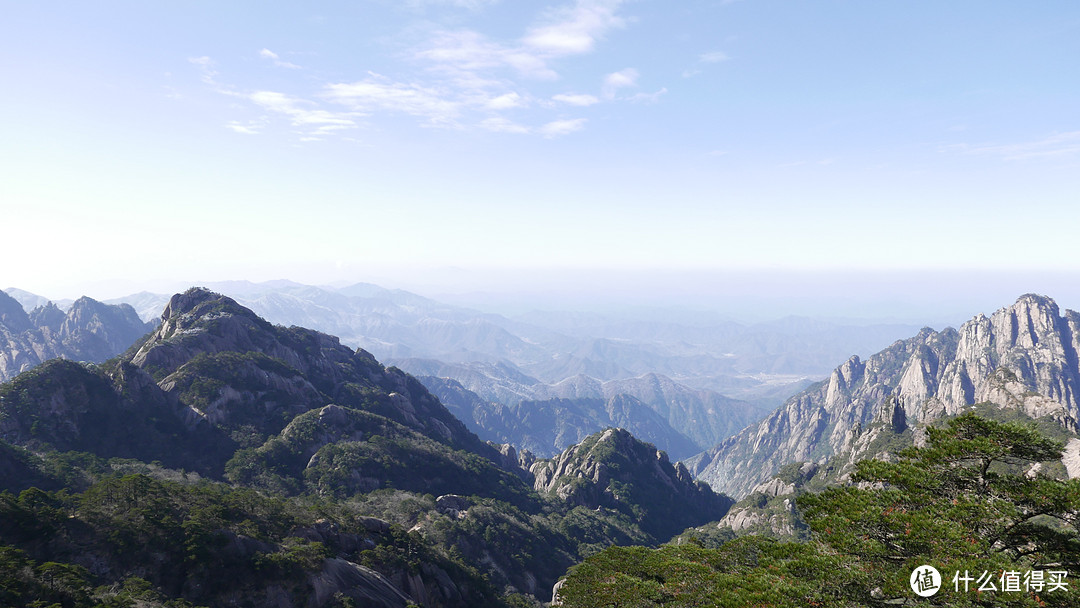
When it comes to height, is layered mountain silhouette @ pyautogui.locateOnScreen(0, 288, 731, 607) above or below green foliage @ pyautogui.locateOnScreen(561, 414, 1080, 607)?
below

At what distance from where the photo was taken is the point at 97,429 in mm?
127125

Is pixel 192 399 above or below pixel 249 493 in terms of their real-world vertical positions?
above

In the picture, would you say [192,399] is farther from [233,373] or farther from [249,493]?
[249,493]

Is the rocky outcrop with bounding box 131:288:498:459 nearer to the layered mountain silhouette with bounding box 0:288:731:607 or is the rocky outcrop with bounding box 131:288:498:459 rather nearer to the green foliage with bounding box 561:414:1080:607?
the layered mountain silhouette with bounding box 0:288:731:607

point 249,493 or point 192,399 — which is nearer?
point 249,493

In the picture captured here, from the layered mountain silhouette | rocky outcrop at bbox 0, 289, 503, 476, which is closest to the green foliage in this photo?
the layered mountain silhouette

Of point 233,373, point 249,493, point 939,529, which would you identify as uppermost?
point 939,529

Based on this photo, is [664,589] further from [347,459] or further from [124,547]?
[347,459]

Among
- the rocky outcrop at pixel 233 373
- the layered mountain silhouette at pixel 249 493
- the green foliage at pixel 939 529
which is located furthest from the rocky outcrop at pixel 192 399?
the green foliage at pixel 939 529

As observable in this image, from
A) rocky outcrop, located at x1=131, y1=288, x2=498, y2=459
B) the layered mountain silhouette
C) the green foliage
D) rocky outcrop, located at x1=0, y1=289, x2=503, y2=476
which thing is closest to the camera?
the green foliage

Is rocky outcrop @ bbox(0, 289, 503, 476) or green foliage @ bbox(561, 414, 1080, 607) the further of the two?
rocky outcrop @ bbox(0, 289, 503, 476)

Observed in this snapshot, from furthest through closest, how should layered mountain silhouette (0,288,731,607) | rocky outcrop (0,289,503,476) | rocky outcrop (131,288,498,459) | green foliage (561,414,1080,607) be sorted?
rocky outcrop (131,288,498,459) < rocky outcrop (0,289,503,476) < layered mountain silhouette (0,288,731,607) < green foliage (561,414,1080,607)

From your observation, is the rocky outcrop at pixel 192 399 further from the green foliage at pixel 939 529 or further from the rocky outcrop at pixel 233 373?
the green foliage at pixel 939 529

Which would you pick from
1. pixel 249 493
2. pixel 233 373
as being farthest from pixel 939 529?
pixel 233 373
